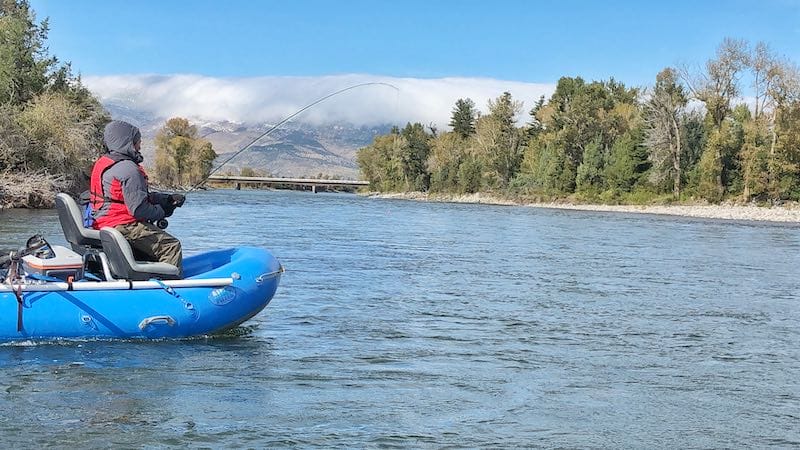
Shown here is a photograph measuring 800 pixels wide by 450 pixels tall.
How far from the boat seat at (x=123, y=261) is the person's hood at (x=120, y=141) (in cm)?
72

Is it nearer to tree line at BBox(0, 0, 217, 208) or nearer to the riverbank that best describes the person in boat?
tree line at BBox(0, 0, 217, 208)

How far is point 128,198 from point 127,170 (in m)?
0.27

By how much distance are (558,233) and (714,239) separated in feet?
17.2

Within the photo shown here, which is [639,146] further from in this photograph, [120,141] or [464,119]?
[120,141]

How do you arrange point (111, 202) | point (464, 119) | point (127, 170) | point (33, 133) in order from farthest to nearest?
point (464, 119), point (33, 133), point (111, 202), point (127, 170)

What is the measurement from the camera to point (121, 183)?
8086 mm

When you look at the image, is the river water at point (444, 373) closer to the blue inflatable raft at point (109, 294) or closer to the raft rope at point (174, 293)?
the blue inflatable raft at point (109, 294)

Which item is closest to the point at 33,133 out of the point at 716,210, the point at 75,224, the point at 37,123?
the point at 37,123

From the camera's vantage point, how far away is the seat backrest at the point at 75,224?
8.34 m

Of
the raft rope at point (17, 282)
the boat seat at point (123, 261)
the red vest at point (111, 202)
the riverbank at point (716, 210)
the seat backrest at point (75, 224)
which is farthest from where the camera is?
the riverbank at point (716, 210)

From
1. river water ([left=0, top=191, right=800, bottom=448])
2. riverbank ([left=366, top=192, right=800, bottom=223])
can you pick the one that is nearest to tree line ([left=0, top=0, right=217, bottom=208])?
river water ([left=0, top=191, right=800, bottom=448])

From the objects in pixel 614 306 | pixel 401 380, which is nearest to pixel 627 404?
pixel 401 380

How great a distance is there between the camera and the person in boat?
318 inches

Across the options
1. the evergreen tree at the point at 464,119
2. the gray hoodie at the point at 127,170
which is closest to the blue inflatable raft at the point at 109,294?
the gray hoodie at the point at 127,170
